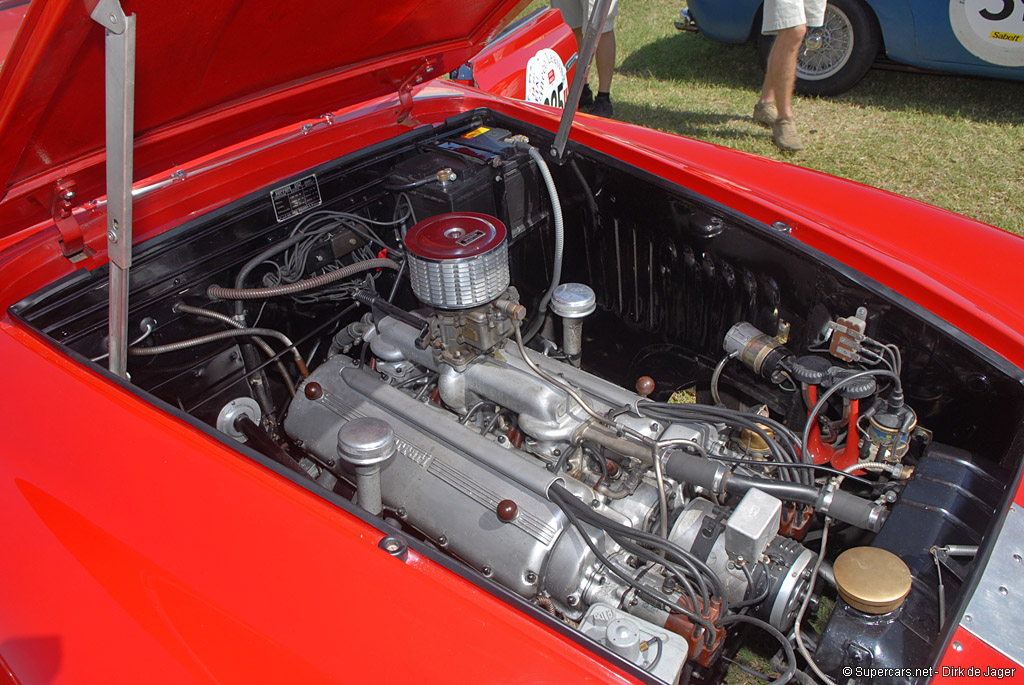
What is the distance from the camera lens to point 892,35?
15.4 feet

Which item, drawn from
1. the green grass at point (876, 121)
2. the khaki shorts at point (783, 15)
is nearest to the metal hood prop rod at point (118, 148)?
the green grass at point (876, 121)

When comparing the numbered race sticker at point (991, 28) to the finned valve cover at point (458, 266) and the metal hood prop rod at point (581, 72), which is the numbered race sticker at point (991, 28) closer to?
the metal hood prop rod at point (581, 72)

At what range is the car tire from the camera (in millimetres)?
4793

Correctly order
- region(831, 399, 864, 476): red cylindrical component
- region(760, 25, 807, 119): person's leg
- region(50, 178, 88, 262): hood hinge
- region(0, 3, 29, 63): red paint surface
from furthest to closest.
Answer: region(760, 25, 807, 119): person's leg → region(0, 3, 29, 63): red paint surface → region(831, 399, 864, 476): red cylindrical component → region(50, 178, 88, 262): hood hinge

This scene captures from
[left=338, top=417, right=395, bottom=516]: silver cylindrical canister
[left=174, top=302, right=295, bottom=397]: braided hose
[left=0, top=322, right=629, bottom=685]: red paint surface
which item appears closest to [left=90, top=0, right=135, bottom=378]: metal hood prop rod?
[left=0, top=322, right=629, bottom=685]: red paint surface

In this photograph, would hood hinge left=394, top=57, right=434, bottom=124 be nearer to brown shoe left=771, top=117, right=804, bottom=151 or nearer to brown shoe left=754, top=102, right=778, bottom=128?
brown shoe left=771, top=117, right=804, bottom=151

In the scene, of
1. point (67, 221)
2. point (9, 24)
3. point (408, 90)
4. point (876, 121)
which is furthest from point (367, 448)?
point (876, 121)

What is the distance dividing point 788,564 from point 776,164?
1.22 m

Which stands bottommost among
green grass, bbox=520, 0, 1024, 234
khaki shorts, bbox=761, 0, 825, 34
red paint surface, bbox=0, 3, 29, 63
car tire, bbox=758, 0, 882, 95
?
green grass, bbox=520, 0, 1024, 234

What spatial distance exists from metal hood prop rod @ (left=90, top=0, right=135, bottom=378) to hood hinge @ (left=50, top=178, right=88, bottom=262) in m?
0.24

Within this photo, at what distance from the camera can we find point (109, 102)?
117 centimetres

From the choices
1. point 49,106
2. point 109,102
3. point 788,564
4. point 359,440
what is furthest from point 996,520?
point 49,106

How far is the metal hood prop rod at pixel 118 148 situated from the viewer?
1091 millimetres

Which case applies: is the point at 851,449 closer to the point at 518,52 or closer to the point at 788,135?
the point at 518,52
